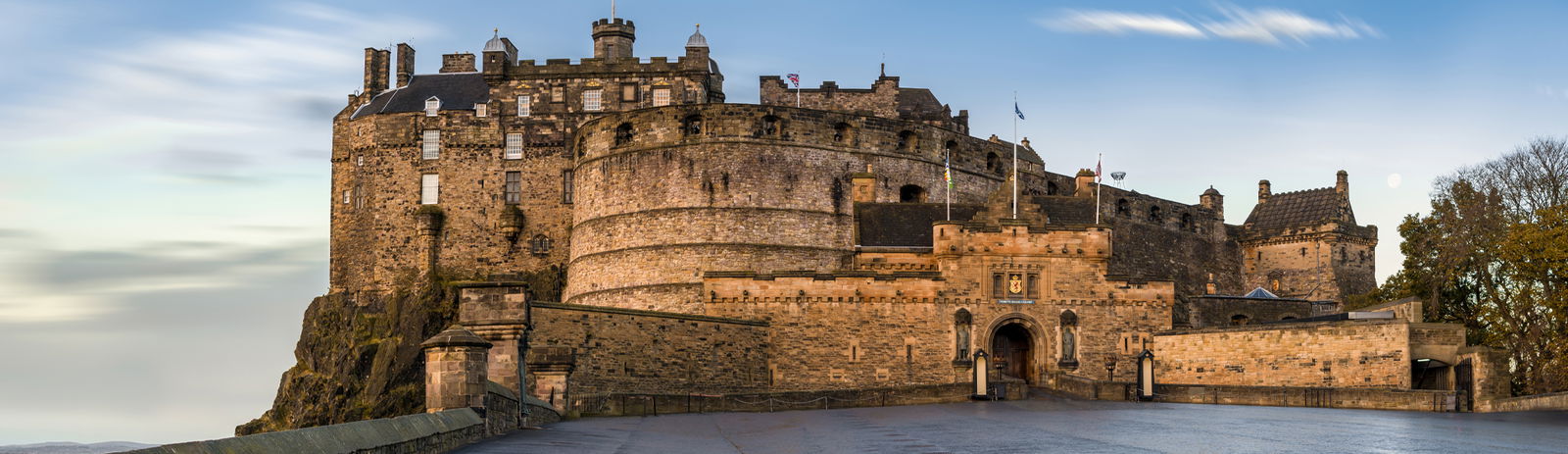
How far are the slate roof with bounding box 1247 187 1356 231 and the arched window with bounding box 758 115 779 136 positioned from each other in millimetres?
25975

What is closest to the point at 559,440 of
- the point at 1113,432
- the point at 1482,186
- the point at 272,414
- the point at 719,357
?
the point at 1113,432

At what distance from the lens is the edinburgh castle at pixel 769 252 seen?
4009cm

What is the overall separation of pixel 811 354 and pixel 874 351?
5.47ft

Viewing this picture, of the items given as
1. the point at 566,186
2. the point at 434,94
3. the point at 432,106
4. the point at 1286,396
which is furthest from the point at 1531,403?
the point at 434,94

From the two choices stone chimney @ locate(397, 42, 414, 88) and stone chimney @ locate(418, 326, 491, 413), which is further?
stone chimney @ locate(397, 42, 414, 88)

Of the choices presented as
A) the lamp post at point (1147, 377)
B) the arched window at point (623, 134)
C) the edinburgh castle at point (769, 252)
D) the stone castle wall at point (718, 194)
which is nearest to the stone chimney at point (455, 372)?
the edinburgh castle at point (769, 252)

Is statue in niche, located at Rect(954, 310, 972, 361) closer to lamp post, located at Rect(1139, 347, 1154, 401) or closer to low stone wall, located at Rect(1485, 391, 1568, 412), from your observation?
lamp post, located at Rect(1139, 347, 1154, 401)

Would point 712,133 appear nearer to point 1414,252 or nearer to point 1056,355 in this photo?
point 1056,355

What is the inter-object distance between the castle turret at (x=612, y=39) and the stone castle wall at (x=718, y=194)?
6656mm

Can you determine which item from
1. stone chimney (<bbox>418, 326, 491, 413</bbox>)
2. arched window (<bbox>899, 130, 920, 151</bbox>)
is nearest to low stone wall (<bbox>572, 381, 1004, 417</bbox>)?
stone chimney (<bbox>418, 326, 491, 413</bbox>)

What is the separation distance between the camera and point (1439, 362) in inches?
1449

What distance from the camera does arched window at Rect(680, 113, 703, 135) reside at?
51812mm

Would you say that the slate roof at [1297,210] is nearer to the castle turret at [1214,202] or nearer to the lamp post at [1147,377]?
the castle turret at [1214,202]

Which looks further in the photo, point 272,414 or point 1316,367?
point 272,414
